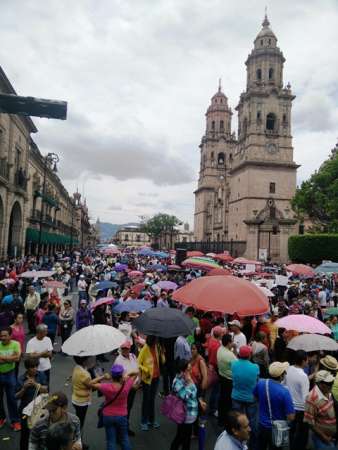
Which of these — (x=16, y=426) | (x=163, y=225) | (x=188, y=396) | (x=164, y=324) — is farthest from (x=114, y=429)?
(x=163, y=225)

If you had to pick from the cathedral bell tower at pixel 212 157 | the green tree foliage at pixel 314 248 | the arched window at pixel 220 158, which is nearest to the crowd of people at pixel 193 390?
the green tree foliage at pixel 314 248

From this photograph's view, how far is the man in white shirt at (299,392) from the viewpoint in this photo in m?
5.50

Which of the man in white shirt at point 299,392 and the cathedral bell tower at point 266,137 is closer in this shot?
the man in white shirt at point 299,392

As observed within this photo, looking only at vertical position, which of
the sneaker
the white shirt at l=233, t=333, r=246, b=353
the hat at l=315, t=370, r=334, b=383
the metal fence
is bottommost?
the sneaker

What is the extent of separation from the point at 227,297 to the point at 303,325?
66.2 inches

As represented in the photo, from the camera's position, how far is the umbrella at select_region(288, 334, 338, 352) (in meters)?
6.54

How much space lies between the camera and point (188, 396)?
5090 mm

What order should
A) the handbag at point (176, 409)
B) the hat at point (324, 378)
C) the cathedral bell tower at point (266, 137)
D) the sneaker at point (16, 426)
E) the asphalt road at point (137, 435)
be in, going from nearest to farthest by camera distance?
the hat at point (324, 378)
the handbag at point (176, 409)
the asphalt road at point (137, 435)
the sneaker at point (16, 426)
the cathedral bell tower at point (266, 137)

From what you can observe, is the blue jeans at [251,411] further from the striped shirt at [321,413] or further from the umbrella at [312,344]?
the umbrella at [312,344]

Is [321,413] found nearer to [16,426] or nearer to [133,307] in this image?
[16,426]

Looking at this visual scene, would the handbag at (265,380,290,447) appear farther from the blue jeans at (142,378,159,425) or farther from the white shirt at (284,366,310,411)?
the blue jeans at (142,378,159,425)

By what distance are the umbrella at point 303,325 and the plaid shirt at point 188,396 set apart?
3070 millimetres

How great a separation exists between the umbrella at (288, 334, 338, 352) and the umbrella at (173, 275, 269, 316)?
76cm

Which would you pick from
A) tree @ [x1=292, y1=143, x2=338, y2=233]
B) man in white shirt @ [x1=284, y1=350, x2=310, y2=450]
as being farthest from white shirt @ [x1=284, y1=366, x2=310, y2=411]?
tree @ [x1=292, y1=143, x2=338, y2=233]
